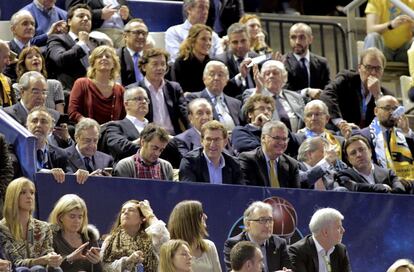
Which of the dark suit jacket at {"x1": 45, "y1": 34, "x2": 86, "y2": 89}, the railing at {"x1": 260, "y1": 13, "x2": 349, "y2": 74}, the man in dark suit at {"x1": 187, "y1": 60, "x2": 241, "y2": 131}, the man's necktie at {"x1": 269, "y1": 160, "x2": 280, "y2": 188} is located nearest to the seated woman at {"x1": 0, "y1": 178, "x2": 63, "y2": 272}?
the man's necktie at {"x1": 269, "y1": 160, "x2": 280, "y2": 188}

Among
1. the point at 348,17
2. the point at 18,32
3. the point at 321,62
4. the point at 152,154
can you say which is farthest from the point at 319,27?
the point at 152,154

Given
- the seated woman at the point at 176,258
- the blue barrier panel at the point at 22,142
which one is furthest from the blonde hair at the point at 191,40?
the seated woman at the point at 176,258

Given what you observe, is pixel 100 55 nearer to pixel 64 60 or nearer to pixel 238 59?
pixel 64 60

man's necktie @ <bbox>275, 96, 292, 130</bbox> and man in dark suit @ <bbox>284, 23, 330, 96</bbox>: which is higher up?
man in dark suit @ <bbox>284, 23, 330, 96</bbox>

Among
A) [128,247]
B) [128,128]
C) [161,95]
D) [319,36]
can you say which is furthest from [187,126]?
[319,36]

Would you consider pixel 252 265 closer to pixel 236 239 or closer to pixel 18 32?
pixel 236 239

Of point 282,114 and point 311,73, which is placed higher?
point 311,73

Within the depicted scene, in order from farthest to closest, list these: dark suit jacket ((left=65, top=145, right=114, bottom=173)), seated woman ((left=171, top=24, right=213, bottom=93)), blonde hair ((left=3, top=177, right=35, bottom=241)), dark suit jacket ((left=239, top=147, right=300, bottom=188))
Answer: seated woman ((left=171, top=24, right=213, bottom=93))
dark suit jacket ((left=239, top=147, right=300, bottom=188))
dark suit jacket ((left=65, top=145, right=114, bottom=173))
blonde hair ((left=3, top=177, right=35, bottom=241))

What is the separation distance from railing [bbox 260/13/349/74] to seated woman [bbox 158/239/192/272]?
27.1 feet

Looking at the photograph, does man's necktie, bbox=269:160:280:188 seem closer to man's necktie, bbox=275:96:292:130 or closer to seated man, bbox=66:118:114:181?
seated man, bbox=66:118:114:181

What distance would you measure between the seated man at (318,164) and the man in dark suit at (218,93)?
1.14 m

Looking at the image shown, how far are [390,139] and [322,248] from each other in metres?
2.99

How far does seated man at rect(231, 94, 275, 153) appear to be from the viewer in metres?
17.7

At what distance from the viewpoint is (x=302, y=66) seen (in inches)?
797
